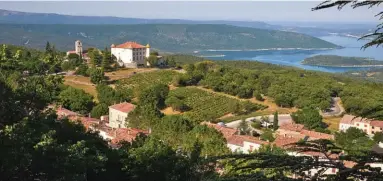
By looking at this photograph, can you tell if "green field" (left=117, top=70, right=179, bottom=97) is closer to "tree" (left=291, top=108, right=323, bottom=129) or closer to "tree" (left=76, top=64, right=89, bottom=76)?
"tree" (left=76, top=64, right=89, bottom=76)

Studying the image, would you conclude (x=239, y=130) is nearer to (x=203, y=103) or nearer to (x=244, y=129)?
(x=244, y=129)

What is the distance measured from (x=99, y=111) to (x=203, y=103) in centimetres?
1018

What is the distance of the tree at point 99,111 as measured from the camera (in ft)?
102

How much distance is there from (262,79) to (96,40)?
538 feet

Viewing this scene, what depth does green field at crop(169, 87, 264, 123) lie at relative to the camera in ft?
110

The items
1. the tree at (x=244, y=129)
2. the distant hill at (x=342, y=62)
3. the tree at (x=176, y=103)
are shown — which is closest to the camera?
the tree at (x=244, y=129)

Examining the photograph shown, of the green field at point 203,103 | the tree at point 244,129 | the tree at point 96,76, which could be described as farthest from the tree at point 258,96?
the tree at point 96,76

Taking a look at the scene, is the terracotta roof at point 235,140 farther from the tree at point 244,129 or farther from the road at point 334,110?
the road at point 334,110

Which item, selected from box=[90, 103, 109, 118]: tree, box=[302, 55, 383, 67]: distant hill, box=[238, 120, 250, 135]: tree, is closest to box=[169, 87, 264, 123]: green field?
box=[238, 120, 250, 135]: tree

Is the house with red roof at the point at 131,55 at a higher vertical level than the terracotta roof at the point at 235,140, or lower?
higher

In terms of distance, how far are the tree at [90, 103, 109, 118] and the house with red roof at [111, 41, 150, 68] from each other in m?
19.0

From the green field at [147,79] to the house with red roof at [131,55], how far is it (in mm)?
4995

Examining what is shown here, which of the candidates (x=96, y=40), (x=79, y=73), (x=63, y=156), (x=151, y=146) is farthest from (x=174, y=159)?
(x=96, y=40)

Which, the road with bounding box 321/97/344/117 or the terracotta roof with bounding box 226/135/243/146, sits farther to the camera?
the road with bounding box 321/97/344/117
